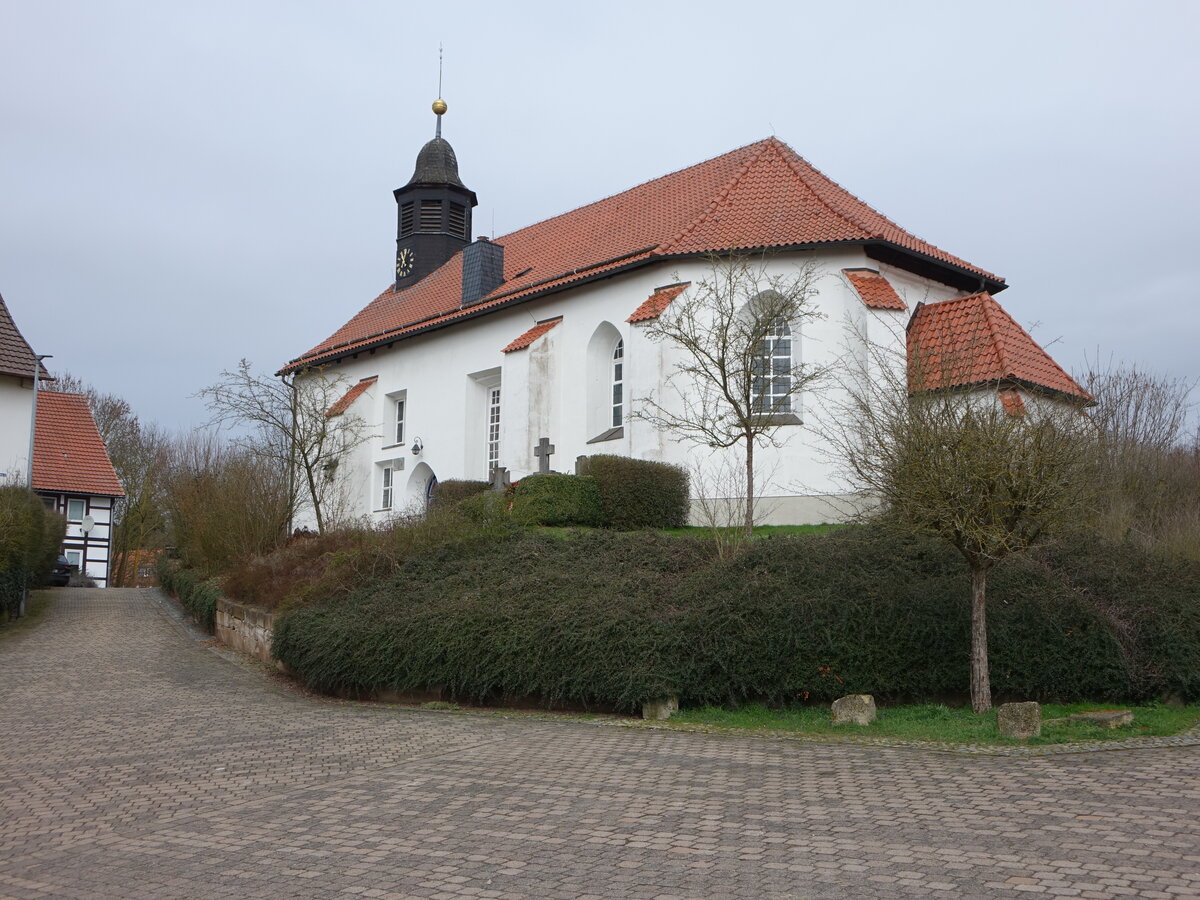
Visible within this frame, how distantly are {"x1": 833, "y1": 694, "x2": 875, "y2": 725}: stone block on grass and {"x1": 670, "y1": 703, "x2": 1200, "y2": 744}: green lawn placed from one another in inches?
2.6

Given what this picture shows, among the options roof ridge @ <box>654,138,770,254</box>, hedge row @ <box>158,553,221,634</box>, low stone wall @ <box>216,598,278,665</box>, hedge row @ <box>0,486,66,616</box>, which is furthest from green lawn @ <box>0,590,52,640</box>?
roof ridge @ <box>654,138,770,254</box>

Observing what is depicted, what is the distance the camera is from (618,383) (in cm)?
2377

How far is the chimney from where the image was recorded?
1121 inches

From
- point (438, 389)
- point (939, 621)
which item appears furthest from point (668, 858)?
point (438, 389)

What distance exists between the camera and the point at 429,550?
50.5 feet

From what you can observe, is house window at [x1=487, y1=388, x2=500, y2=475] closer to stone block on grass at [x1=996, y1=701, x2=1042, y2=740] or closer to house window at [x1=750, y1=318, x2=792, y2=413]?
house window at [x1=750, y1=318, x2=792, y2=413]

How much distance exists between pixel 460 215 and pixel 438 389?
8.54 m

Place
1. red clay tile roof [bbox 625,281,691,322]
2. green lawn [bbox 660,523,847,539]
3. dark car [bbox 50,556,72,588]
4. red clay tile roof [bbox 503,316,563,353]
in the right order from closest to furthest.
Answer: green lawn [bbox 660,523,847,539] < red clay tile roof [bbox 625,281,691,322] < red clay tile roof [bbox 503,316,563,353] < dark car [bbox 50,556,72,588]

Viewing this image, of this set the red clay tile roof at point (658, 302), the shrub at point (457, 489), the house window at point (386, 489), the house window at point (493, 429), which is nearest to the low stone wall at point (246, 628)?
the shrub at point (457, 489)

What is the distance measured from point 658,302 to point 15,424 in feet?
52.0

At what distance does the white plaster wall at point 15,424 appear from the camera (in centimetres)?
2611

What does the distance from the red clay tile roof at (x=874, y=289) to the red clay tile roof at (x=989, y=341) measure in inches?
34.1

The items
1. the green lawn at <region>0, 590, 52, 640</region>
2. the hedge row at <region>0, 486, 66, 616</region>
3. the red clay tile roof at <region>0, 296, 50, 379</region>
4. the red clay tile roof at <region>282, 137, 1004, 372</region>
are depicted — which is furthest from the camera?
the red clay tile roof at <region>0, 296, 50, 379</region>

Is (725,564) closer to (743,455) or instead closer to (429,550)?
(429,550)
